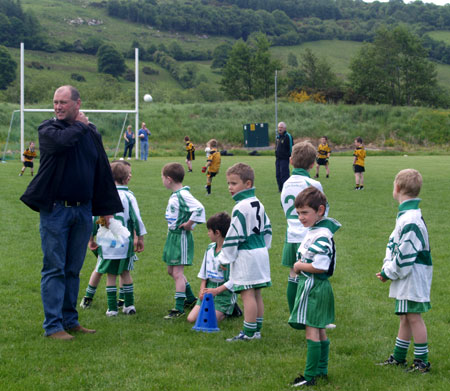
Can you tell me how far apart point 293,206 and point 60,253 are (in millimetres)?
2435

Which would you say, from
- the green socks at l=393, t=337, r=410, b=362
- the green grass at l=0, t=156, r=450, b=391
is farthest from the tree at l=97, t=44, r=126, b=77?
the green socks at l=393, t=337, r=410, b=362

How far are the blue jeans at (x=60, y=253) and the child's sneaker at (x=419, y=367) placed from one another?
10.4ft

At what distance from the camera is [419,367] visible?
482 cm

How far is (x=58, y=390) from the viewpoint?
14.6ft

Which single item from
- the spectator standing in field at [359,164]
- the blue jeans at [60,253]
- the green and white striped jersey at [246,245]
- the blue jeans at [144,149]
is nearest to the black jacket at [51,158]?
the blue jeans at [60,253]

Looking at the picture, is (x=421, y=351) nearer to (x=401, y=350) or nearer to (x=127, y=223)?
(x=401, y=350)

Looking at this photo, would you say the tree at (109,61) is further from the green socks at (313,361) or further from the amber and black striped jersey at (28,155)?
the green socks at (313,361)

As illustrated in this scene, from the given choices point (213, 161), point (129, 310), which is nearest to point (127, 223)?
point (129, 310)

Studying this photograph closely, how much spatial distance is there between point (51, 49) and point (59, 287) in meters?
122

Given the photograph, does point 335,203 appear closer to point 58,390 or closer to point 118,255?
point 118,255

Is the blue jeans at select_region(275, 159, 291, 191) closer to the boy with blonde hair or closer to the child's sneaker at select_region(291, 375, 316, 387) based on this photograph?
the boy with blonde hair

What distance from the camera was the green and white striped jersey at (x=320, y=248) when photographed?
4.45 meters

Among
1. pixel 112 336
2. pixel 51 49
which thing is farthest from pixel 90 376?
pixel 51 49

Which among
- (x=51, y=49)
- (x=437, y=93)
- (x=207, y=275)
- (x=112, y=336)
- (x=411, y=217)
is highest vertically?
(x=51, y=49)
